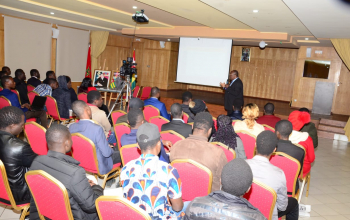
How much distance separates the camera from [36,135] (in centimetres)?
343

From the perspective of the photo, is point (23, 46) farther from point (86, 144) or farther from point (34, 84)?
point (86, 144)

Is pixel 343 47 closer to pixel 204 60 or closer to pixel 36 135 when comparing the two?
pixel 204 60

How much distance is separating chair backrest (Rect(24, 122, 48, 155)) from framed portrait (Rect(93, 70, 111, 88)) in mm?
8473

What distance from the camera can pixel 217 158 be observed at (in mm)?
2498

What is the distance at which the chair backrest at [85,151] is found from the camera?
3.07 metres

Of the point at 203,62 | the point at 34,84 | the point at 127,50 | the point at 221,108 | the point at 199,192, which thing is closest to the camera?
the point at 199,192

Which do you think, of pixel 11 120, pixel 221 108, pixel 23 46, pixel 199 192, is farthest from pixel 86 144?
pixel 23 46

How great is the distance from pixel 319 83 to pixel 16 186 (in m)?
11.6

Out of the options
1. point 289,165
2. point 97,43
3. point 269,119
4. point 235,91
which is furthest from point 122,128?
point 97,43

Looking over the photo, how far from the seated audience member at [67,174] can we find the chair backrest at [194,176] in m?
0.77

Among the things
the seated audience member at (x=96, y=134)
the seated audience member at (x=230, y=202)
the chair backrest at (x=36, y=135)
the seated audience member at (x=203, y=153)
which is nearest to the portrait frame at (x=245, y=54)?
the seated audience member at (x=96, y=134)

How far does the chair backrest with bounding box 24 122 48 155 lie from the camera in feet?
10.8

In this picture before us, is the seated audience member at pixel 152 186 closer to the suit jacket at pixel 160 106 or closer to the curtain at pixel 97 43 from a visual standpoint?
the suit jacket at pixel 160 106

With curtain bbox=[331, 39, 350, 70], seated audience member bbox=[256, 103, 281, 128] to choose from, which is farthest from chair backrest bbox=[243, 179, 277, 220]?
curtain bbox=[331, 39, 350, 70]
